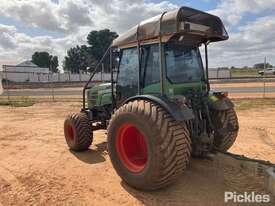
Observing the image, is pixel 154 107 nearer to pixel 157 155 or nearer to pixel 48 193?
pixel 157 155

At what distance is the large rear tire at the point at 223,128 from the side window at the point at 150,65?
1.24 meters

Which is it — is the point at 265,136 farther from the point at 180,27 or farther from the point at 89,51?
the point at 89,51

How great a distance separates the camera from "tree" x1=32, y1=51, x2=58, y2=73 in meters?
102

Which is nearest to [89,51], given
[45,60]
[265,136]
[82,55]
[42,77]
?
[82,55]

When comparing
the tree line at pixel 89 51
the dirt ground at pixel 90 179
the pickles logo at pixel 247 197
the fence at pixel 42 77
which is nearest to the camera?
the pickles logo at pixel 247 197

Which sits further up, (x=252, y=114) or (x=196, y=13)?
(x=196, y=13)

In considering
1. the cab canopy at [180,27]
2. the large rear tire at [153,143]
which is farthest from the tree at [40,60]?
the large rear tire at [153,143]

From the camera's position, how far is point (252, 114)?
1177cm

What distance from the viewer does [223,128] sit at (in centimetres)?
548

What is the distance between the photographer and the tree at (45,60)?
102 m

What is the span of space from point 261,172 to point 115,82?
326cm

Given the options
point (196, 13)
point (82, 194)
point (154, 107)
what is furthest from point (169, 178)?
point (196, 13)

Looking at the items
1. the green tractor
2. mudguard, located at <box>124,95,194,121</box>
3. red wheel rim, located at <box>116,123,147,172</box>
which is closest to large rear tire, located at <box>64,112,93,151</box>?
the green tractor

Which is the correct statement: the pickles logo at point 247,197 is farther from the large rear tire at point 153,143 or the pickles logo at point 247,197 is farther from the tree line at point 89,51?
the tree line at point 89,51
